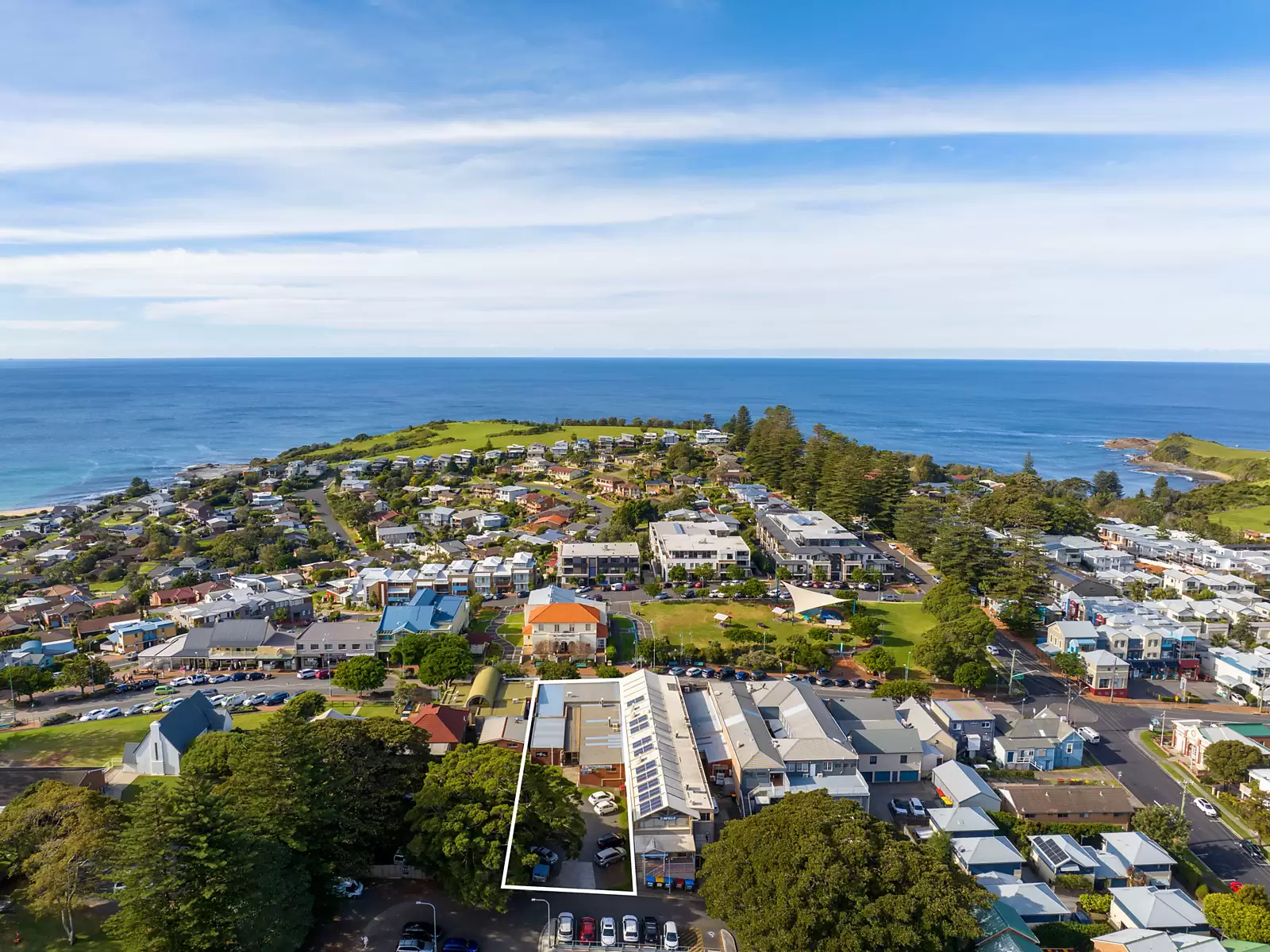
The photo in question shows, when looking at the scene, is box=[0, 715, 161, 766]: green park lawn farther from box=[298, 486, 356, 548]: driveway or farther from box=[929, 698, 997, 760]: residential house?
box=[298, 486, 356, 548]: driveway

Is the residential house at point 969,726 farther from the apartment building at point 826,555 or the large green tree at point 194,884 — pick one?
the large green tree at point 194,884

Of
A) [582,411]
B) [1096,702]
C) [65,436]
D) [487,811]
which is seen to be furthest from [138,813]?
[582,411]

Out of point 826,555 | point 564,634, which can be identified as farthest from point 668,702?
point 826,555

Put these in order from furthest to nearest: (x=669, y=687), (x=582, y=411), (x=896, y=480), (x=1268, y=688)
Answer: (x=582, y=411) < (x=896, y=480) < (x=1268, y=688) < (x=669, y=687)

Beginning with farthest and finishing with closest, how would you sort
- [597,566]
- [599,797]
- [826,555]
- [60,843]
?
[826,555] → [597,566] → [599,797] → [60,843]

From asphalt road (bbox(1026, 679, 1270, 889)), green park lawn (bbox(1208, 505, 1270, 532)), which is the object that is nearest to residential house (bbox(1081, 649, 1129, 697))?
asphalt road (bbox(1026, 679, 1270, 889))

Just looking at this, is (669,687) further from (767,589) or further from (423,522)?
(423,522)

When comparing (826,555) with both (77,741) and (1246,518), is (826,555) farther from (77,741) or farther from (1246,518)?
(1246,518)
